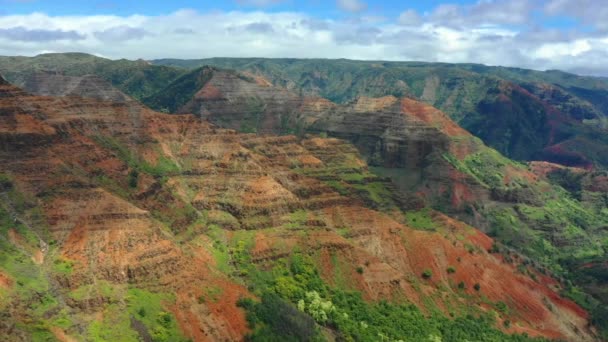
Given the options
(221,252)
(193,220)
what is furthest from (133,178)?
(221,252)

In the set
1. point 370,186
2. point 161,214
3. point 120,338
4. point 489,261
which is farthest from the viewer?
point 370,186

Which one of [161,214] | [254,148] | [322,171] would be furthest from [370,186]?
[161,214]

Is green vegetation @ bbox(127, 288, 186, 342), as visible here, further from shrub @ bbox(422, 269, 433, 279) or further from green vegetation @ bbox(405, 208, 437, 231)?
green vegetation @ bbox(405, 208, 437, 231)

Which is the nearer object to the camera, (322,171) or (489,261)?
(489,261)

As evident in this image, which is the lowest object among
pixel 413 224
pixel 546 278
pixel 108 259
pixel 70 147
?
pixel 546 278

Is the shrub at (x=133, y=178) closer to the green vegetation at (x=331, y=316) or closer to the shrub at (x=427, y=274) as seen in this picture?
the green vegetation at (x=331, y=316)

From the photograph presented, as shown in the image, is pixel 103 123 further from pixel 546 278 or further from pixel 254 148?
pixel 546 278

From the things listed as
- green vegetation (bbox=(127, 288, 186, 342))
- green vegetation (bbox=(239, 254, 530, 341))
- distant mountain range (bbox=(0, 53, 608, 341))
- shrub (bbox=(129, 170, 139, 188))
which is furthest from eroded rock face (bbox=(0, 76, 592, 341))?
green vegetation (bbox=(239, 254, 530, 341))

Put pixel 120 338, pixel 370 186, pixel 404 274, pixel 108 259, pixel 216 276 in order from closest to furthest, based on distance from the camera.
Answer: pixel 120 338, pixel 108 259, pixel 216 276, pixel 404 274, pixel 370 186
